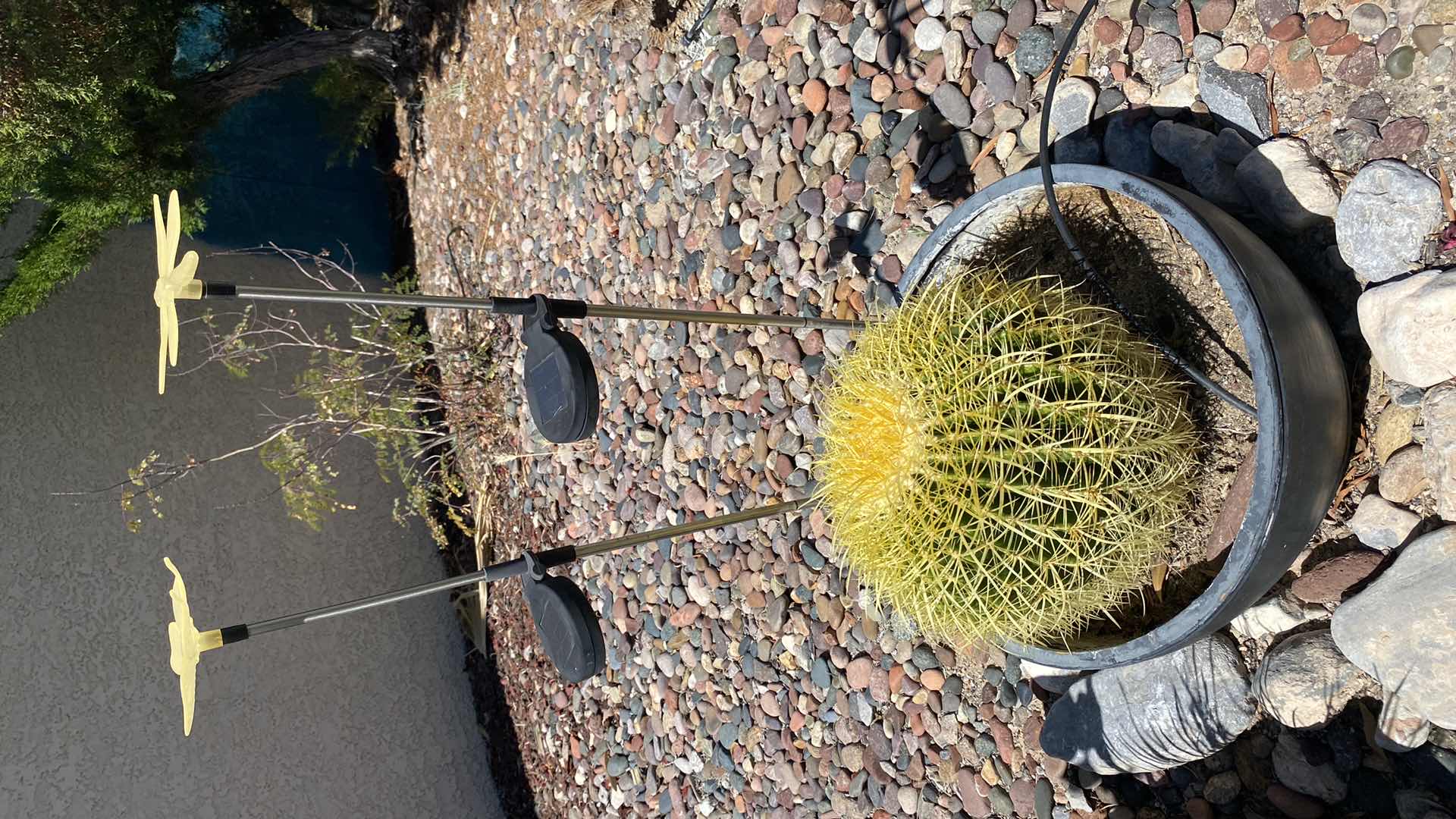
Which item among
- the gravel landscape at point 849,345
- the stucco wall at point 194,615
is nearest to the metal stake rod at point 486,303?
the gravel landscape at point 849,345

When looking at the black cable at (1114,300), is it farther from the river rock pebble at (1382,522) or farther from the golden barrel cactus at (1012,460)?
the river rock pebble at (1382,522)

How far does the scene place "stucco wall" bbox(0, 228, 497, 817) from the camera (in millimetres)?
2762

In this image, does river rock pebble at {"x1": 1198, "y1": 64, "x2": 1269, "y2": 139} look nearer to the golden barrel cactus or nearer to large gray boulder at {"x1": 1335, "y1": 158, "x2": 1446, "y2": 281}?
large gray boulder at {"x1": 1335, "y1": 158, "x2": 1446, "y2": 281}

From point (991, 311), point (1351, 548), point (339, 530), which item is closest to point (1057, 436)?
point (991, 311)

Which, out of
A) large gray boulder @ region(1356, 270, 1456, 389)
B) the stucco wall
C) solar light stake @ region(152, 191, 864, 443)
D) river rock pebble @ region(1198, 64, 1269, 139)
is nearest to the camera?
large gray boulder @ region(1356, 270, 1456, 389)

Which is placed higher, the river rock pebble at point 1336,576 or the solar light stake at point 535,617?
the solar light stake at point 535,617

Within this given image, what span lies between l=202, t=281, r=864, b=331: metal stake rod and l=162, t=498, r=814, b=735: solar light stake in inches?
13.7

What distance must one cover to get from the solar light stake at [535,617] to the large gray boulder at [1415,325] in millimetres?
1010

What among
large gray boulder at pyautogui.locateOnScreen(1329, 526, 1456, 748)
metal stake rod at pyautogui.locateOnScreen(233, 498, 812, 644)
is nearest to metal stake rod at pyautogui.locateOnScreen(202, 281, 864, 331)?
metal stake rod at pyautogui.locateOnScreen(233, 498, 812, 644)

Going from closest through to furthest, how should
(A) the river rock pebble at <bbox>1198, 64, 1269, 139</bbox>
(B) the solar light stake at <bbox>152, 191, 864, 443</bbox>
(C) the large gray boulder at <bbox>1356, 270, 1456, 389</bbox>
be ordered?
1. (C) the large gray boulder at <bbox>1356, 270, 1456, 389</bbox>
2. (B) the solar light stake at <bbox>152, 191, 864, 443</bbox>
3. (A) the river rock pebble at <bbox>1198, 64, 1269, 139</bbox>

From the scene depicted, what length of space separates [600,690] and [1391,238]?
2106 mm

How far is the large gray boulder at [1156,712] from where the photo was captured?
1.20 m

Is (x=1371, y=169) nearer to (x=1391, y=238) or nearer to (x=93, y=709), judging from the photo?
(x=1391, y=238)

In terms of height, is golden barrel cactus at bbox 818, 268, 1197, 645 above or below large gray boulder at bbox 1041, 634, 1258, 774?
above
